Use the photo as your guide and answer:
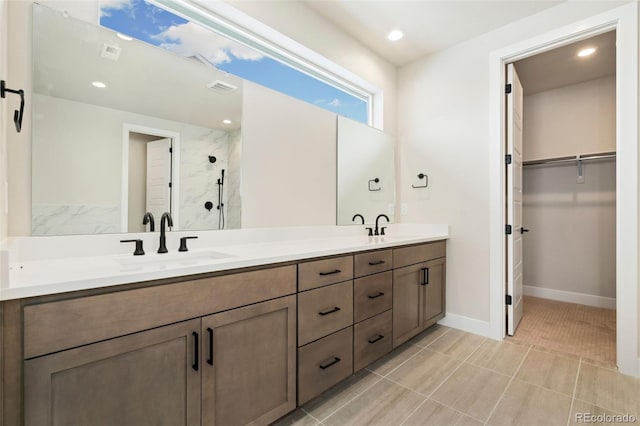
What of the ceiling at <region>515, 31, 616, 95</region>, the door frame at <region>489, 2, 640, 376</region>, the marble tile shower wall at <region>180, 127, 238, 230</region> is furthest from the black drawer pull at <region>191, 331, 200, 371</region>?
the ceiling at <region>515, 31, 616, 95</region>

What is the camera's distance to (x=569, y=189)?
3.61m

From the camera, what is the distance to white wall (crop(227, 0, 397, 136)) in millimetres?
2055

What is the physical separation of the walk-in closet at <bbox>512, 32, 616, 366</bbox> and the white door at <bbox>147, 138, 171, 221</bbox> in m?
3.13

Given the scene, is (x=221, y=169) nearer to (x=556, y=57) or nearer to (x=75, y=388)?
(x=75, y=388)

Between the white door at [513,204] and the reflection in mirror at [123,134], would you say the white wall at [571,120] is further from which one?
the reflection in mirror at [123,134]

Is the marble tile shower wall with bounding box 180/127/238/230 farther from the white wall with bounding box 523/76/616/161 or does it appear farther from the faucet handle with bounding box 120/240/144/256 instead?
the white wall with bounding box 523/76/616/161

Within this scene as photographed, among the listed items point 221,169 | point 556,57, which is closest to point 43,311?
point 221,169

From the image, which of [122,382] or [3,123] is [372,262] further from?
[3,123]

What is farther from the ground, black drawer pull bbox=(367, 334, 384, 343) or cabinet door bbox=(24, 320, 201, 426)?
cabinet door bbox=(24, 320, 201, 426)

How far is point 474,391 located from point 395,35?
2.77 m

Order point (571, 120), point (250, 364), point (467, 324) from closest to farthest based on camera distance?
1. point (250, 364)
2. point (467, 324)
3. point (571, 120)

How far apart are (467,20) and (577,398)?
108 inches

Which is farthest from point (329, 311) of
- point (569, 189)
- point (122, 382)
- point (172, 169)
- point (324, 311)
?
point (569, 189)

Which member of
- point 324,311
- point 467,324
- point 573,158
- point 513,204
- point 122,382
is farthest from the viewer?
point 573,158
